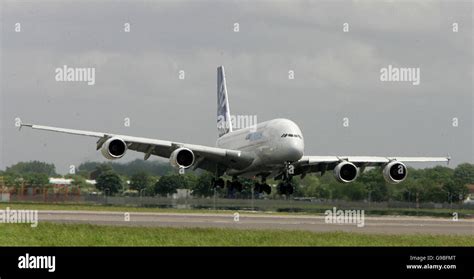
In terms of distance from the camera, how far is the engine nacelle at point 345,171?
5650 cm

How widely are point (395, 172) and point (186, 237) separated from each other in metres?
27.7

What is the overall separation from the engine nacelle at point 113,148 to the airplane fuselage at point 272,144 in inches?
324

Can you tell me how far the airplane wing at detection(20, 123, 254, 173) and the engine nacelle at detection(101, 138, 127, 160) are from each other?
45 cm

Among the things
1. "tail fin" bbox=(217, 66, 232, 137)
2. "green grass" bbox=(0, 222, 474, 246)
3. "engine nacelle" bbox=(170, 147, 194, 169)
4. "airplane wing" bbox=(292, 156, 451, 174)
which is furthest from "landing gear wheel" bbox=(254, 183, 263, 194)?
"green grass" bbox=(0, 222, 474, 246)

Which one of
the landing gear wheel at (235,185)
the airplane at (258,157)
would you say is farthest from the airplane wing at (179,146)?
the landing gear wheel at (235,185)

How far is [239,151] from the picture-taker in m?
55.9

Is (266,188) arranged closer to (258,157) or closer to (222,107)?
(258,157)

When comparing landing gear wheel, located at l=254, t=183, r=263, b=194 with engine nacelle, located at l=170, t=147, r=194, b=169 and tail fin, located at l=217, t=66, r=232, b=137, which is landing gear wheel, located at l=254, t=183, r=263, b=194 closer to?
engine nacelle, located at l=170, t=147, r=194, b=169

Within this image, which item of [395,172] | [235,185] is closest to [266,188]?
[235,185]

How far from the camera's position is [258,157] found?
53938 mm

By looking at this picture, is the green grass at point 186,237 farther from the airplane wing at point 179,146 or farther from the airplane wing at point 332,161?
the airplane wing at point 332,161
